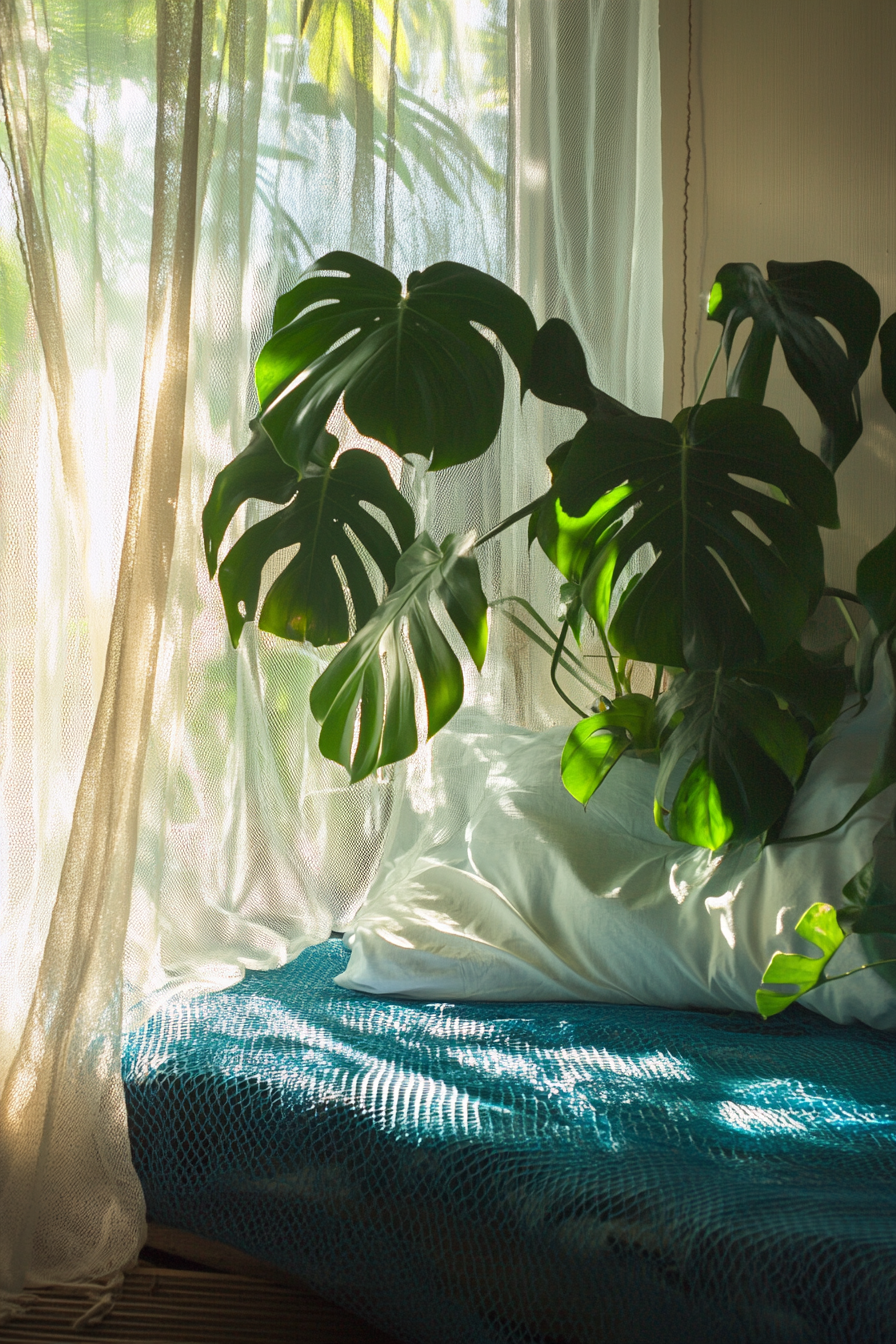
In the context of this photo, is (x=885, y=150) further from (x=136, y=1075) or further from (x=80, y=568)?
(x=136, y=1075)

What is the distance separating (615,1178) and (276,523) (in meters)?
0.84

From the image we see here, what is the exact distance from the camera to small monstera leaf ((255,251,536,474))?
1.18 m

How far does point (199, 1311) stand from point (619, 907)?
621 mm

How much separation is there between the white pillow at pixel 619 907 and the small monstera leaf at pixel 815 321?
356 millimetres

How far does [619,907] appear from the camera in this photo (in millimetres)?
1283

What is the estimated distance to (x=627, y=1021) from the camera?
1.22 metres

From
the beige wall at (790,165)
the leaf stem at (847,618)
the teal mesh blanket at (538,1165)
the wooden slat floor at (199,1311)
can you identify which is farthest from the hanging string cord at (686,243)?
the wooden slat floor at (199,1311)

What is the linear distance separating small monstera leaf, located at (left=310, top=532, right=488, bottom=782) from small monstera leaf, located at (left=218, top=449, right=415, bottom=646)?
0.11 m

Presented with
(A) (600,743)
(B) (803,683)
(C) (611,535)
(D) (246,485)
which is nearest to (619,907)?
(A) (600,743)

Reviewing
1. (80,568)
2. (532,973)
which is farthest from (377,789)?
(80,568)

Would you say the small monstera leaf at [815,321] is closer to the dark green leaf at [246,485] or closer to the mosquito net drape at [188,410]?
the mosquito net drape at [188,410]

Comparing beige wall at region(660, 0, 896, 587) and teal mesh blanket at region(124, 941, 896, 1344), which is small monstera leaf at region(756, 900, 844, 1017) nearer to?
teal mesh blanket at region(124, 941, 896, 1344)

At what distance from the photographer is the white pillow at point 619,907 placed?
1213 millimetres

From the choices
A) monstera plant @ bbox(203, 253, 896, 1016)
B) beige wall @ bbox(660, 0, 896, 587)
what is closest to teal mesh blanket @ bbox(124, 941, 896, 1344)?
monstera plant @ bbox(203, 253, 896, 1016)
